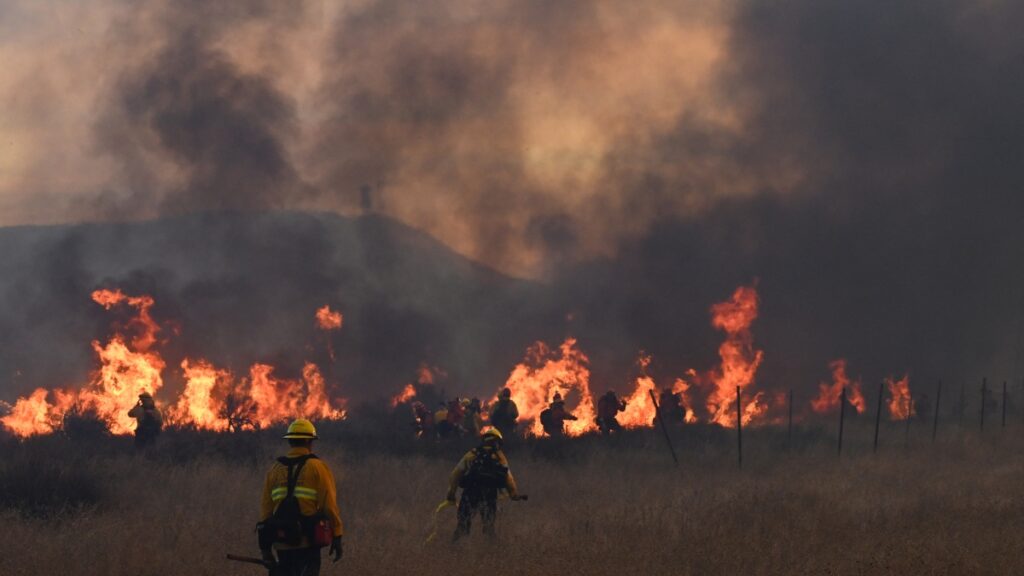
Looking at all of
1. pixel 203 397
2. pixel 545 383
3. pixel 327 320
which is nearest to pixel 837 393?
pixel 545 383

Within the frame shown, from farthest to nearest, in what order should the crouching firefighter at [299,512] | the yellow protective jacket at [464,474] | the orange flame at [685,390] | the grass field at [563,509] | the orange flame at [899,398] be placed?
the orange flame at [899,398]
the orange flame at [685,390]
the yellow protective jacket at [464,474]
the grass field at [563,509]
the crouching firefighter at [299,512]

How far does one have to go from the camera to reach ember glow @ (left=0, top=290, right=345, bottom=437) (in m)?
26.5

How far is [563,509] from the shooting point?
51.2 ft

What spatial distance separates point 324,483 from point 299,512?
281 millimetres

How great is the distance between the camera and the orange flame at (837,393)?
3928cm

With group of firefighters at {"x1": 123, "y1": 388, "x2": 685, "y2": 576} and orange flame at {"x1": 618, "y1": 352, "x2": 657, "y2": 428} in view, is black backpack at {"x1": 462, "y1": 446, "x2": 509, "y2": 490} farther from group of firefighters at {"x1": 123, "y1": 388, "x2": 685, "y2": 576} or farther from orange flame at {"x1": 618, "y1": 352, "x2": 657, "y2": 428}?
orange flame at {"x1": 618, "y1": 352, "x2": 657, "y2": 428}

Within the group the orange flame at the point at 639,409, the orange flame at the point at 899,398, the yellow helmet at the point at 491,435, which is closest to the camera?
the yellow helmet at the point at 491,435

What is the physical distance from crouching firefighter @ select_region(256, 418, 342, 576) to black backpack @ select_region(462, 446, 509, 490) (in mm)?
4337

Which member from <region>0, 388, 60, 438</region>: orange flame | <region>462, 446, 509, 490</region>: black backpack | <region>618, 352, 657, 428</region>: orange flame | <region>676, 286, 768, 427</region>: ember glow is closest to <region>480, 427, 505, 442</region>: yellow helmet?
<region>462, 446, 509, 490</region>: black backpack

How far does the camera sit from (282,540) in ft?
26.8

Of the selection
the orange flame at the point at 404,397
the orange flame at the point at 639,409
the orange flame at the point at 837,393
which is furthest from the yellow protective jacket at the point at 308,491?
the orange flame at the point at 837,393

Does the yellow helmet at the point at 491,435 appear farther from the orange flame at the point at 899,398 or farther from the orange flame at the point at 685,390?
the orange flame at the point at 899,398

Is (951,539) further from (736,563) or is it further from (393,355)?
(393,355)

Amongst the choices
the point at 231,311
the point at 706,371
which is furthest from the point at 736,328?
the point at 231,311
